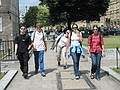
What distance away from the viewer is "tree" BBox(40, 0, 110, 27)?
4616 cm

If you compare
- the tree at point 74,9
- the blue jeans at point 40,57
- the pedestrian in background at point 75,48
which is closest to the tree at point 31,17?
the tree at point 74,9

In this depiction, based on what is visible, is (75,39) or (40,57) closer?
(75,39)

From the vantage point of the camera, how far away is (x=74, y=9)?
47.4 meters

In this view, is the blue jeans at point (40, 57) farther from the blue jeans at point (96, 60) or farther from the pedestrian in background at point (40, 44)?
the blue jeans at point (96, 60)

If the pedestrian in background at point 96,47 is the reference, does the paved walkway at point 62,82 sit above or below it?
below

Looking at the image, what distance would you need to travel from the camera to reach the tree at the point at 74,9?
4616cm

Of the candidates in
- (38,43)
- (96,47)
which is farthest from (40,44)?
(96,47)

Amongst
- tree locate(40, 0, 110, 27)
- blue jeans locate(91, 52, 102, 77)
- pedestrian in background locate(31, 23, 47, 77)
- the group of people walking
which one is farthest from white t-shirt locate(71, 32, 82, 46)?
tree locate(40, 0, 110, 27)

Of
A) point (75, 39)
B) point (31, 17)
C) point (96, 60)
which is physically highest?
point (31, 17)

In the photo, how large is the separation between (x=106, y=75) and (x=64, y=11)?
34993mm

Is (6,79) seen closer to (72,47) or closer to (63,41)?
(72,47)

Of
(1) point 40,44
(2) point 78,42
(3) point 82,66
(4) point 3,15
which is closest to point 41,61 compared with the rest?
(1) point 40,44

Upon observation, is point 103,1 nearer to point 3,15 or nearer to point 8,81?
point 3,15

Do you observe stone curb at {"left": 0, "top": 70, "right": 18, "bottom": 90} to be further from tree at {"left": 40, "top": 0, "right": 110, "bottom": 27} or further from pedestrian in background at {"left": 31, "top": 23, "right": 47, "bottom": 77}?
tree at {"left": 40, "top": 0, "right": 110, "bottom": 27}
